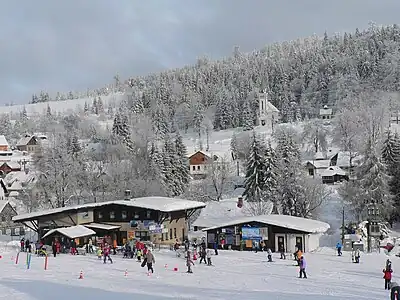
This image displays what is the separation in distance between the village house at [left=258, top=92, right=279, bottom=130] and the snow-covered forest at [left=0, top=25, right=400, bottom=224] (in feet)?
7.17

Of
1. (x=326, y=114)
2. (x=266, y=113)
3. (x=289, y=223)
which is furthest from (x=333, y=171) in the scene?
(x=266, y=113)

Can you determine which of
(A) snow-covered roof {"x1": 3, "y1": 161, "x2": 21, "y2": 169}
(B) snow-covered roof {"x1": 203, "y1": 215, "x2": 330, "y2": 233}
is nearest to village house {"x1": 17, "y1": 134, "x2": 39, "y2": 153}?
(A) snow-covered roof {"x1": 3, "y1": 161, "x2": 21, "y2": 169}

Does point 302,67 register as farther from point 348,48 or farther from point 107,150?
point 107,150

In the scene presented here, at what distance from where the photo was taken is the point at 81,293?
18.6 m

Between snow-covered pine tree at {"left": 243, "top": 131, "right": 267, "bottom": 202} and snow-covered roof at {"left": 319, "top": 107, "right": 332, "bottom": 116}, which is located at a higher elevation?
snow-covered roof at {"left": 319, "top": 107, "right": 332, "bottom": 116}

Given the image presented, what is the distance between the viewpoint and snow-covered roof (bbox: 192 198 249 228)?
1816 inches

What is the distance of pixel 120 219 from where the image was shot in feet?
136

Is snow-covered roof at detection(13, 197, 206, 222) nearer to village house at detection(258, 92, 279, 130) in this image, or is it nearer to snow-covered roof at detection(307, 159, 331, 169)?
snow-covered roof at detection(307, 159, 331, 169)

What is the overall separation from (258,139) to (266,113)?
265 ft

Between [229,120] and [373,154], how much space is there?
10006cm

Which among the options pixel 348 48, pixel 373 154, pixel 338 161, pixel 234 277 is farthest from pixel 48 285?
pixel 348 48

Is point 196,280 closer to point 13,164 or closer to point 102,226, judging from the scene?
point 102,226

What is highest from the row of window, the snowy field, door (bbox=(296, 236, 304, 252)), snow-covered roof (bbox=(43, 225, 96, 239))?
the row of window

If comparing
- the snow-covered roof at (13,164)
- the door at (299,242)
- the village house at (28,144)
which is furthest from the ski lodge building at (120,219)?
the village house at (28,144)
